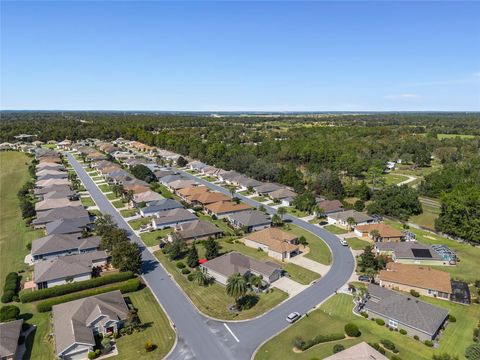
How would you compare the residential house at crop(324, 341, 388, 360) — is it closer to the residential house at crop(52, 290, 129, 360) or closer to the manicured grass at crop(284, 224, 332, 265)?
the manicured grass at crop(284, 224, 332, 265)

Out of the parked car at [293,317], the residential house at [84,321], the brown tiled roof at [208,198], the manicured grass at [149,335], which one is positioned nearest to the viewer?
the residential house at [84,321]

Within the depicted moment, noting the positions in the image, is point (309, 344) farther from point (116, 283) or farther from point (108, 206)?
point (108, 206)

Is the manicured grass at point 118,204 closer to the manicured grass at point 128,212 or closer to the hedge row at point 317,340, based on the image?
the manicured grass at point 128,212

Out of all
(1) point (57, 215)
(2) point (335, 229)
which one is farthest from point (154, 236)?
(2) point (335, 229)

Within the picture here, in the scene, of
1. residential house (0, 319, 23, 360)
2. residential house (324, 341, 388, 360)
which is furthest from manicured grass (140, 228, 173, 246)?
residential house (324, 341, 388, 360)

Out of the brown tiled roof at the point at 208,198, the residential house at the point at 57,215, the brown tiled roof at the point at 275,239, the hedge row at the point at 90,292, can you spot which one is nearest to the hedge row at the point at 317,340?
the brown tiled roof at the point at 275,239

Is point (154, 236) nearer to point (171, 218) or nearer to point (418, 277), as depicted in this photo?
point (171, 218)

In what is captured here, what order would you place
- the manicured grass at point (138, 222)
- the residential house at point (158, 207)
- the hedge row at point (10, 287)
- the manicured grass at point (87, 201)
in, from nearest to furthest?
the hedge row at point (10, 287), the manicured grass at point (138, 222), the residential house at point (158, 207), the manicured grass at point (87, 201)
